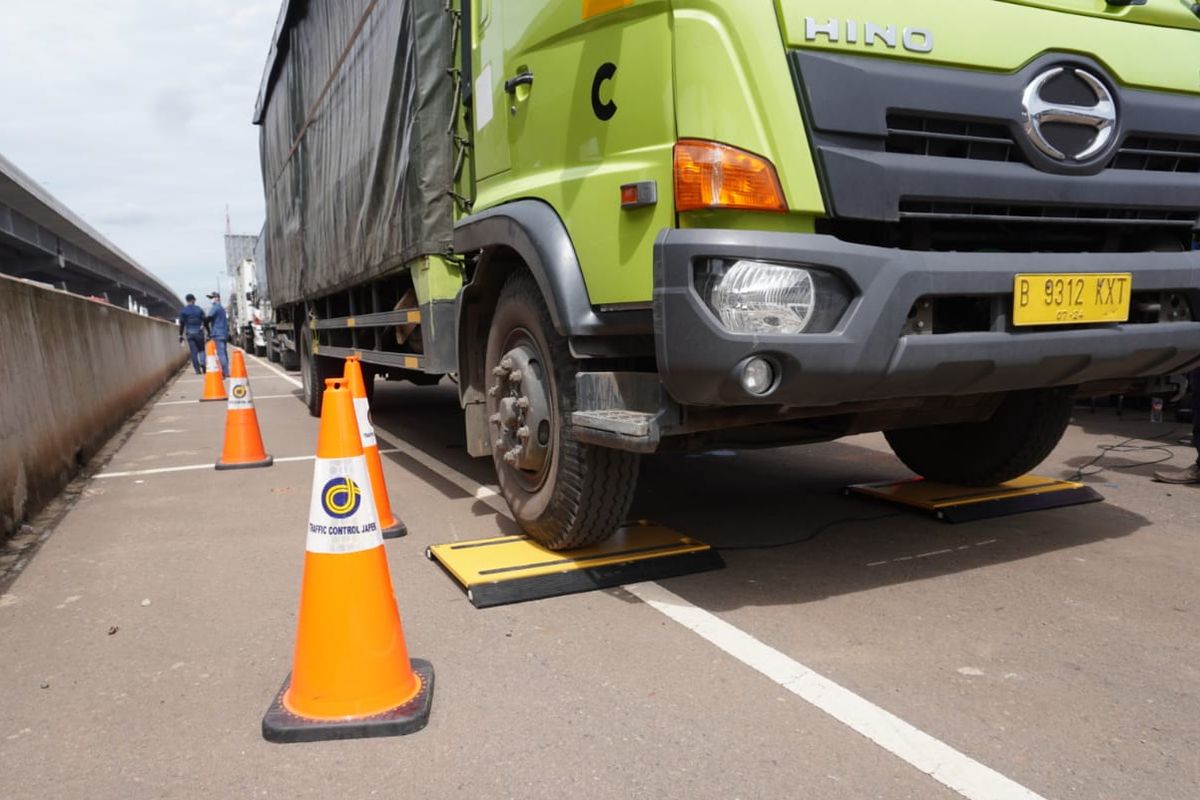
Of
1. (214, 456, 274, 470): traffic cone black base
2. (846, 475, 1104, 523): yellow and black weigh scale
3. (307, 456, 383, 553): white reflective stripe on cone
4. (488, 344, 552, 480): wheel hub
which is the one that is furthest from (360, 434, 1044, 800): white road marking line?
(214, 456, 274, 470): traffic cone black base

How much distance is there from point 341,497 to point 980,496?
3.26 m

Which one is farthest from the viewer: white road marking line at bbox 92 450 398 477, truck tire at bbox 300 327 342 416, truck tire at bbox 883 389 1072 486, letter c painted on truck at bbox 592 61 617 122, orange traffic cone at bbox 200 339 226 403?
orange traffic cone at bbox 200 339 226 403

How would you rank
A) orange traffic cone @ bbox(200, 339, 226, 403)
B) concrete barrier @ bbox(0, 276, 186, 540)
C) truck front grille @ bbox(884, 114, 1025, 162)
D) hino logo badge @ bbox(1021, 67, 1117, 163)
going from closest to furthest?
truck front grille @ bbox(884, 114, 1025, 162) → hino logo badge @ bbox(1021, 67, 1117, 163) → concrete barrier @ bbox(0, 276, 186, 540) → orange traffic cone @ bbox(200, 339, 226, 403)

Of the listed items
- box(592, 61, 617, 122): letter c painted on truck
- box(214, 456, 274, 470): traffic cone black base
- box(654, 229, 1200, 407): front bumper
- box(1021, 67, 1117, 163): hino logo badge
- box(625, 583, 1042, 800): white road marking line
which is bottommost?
box(214, 456, 274, 470): traffic cone black base

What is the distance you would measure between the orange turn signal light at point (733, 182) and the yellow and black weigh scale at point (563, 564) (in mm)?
1538

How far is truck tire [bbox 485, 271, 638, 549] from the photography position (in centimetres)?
324

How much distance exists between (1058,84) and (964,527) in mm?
2067

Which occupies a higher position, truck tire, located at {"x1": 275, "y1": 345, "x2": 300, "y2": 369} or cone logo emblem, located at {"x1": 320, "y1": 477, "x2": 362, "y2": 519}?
cone logo emblem, located at {"x1": 320, "y1": 477, "x2": 362, "y2": 519}

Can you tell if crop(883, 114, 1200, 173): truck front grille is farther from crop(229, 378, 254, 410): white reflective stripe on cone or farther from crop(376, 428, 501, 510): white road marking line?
crop(229, 378, 254, 410): white reflective stripe on cone

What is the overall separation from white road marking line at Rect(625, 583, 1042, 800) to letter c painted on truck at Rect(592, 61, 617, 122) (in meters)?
1.76

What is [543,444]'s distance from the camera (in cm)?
345

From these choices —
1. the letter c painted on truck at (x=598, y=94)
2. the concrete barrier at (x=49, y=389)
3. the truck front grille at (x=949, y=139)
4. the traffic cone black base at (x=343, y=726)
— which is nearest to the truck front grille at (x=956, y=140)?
the truck front grille at (x=949, y=139)

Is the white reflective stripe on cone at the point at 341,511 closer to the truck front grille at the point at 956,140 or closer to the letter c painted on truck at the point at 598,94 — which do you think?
the letter c painted on truck at the point at 598,94

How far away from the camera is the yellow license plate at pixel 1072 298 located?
8.95 feet
